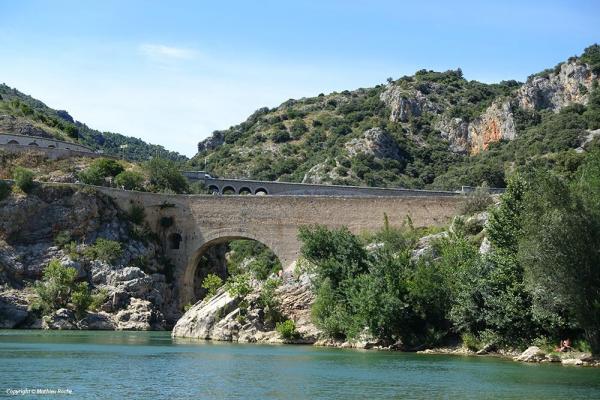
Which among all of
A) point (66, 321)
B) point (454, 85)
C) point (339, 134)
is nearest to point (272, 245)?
point (66, 321)

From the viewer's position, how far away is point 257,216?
58.3 metres

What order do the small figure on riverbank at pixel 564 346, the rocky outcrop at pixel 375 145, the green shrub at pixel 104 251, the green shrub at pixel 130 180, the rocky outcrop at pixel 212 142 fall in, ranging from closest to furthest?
the small figure on riverbank at pixel 564 346, the green shrub at pixel 104 251, the green shrub at pixel 130 180, the rocky outcrop at pixel 375 145, the rocky outcrop at pixel 212 142

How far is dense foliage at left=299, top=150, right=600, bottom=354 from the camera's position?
29.6 m

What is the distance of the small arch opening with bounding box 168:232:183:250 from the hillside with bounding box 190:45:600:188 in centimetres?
2874

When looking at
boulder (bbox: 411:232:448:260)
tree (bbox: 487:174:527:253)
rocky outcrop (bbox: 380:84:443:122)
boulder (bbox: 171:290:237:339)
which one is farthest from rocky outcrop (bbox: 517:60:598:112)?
tree (bbox: 487:174:527:253)

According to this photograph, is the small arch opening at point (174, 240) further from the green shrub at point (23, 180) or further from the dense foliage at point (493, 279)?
the dense foliage at point (493, 279)

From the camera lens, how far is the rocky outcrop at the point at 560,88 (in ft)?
296

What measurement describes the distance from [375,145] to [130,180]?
111ft

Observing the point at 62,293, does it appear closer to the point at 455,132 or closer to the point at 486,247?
the point at 486,247

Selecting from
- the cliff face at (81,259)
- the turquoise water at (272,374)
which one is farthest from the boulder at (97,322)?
the turquoise water at (272,374)

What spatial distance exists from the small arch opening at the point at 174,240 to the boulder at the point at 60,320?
33.3 ft

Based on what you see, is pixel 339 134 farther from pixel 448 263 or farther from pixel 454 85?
pixel 448 263

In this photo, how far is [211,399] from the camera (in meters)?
21.9
